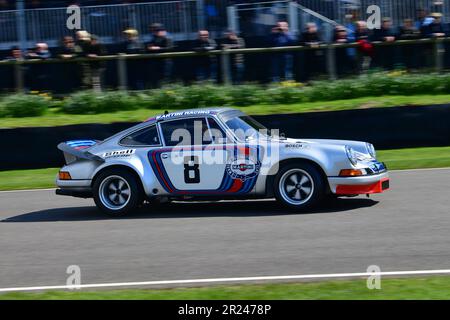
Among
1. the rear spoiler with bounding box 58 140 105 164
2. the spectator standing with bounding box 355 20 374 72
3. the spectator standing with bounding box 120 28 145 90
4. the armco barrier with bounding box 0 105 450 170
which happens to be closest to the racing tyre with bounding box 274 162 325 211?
the rear spoiler with bounding box 58 140 105 164

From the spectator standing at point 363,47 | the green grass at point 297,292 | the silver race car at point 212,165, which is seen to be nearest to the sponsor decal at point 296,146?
the silver race car at point 212,165

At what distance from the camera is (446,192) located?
11031 millimetres

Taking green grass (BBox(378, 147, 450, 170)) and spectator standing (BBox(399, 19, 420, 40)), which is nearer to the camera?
green grass (BBox(378, 147, 450, 170))

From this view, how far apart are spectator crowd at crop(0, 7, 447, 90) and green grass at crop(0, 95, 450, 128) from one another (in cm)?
104

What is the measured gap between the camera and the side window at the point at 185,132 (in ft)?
34.0

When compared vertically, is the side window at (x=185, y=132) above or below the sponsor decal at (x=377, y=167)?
above

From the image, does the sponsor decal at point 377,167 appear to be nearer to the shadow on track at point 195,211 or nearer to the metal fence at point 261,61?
the shadow on track at point 195,211

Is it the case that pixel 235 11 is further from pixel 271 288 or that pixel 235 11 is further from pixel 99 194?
pixel 271 288

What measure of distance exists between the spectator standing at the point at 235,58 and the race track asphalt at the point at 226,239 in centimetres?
819

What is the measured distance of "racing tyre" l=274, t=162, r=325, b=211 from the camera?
9.93 m

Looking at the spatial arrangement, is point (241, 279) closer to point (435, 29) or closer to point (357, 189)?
point (357, 189)

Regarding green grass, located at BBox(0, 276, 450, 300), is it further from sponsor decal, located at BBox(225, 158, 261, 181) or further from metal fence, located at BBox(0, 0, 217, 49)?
metal fence, located at BBox(0, 0, 217, 49)

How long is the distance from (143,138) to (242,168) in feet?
4.83

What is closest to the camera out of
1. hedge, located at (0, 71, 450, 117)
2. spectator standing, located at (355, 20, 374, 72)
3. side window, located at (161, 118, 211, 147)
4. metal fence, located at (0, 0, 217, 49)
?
side window, located at (161, 118, 211, 147)
